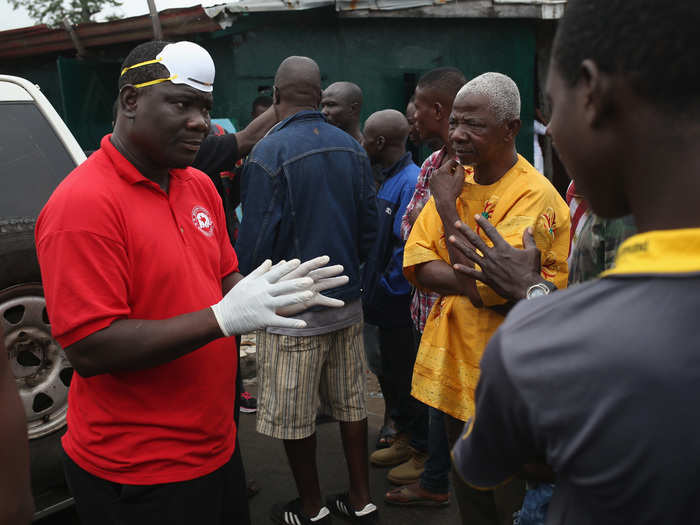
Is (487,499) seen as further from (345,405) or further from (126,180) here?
(126,180)

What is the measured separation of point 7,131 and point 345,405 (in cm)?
224

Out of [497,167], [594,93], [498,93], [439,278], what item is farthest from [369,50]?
[594,93]

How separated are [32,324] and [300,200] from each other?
1.41m

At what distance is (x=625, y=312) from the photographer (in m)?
0.82

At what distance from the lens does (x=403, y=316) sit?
3.92 m

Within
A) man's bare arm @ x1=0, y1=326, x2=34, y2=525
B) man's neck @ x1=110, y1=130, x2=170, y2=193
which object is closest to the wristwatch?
man's neck @ x1=110, y1=130, x2=170, y2=193

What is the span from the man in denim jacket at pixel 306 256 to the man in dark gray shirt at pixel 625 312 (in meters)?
2.32

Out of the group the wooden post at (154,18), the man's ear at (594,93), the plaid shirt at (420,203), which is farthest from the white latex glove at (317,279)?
the wooden post at (154,18)

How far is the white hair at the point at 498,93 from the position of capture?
2.55 m

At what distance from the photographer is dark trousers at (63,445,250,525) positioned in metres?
1.84

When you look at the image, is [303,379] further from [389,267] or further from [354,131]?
[354,131]

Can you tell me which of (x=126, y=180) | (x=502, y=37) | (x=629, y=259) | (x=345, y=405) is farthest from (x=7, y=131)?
(x=502, y=37)

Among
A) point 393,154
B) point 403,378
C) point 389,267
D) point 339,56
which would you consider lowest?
point 403,378

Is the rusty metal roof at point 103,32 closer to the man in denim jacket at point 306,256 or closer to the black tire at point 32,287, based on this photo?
the man in denim jacket at point 306,256
